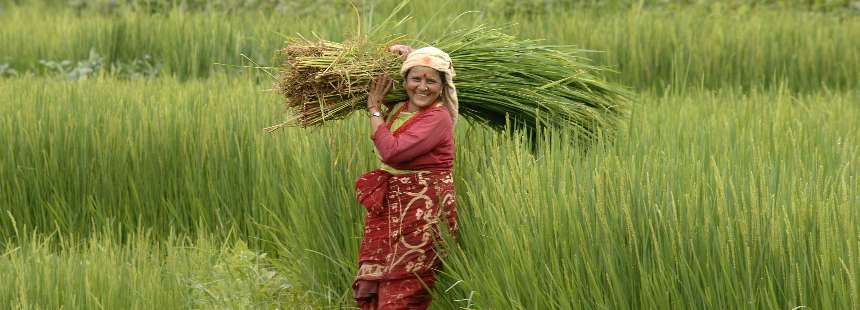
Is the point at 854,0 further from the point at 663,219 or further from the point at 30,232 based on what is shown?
the point at 663,219

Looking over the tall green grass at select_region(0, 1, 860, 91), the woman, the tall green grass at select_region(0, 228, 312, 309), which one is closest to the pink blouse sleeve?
the woman

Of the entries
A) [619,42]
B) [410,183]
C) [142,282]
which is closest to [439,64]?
[410,183]

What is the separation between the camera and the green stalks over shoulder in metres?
3.21

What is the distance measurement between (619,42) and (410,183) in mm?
4162

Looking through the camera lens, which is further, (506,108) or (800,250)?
(506,108)

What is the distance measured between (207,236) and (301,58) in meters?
1.39

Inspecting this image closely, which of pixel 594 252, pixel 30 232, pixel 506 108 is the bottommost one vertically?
pixel 30 232

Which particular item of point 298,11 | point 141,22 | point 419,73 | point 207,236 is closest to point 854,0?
point 298,11

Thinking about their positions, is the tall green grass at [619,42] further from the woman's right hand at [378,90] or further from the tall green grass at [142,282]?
the woman's right hand at [378,90]

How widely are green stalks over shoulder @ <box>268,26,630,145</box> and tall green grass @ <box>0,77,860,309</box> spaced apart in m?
0.10

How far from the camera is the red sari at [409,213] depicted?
3098mm

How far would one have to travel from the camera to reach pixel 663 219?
2.59m

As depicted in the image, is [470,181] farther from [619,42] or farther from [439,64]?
[619,42]

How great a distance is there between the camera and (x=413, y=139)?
304 cm
